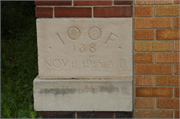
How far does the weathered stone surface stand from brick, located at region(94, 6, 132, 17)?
42mm

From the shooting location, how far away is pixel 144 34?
1.83 meters

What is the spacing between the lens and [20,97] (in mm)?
2828

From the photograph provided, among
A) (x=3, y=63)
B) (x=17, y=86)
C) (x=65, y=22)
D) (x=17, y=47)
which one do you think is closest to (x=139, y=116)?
(x=65, y=22)

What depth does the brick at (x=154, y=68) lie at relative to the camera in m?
1.85

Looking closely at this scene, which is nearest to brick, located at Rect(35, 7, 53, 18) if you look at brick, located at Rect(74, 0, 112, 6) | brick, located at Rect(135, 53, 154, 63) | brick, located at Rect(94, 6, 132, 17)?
brick, located at Rect(74, 0, 112, 6)

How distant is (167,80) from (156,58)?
249mm

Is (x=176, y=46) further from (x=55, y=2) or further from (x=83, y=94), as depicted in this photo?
(x=55, y=2)

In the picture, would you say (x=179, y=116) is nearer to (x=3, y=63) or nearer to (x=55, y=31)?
(x=55, y=31)

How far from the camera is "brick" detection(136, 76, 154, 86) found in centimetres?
188

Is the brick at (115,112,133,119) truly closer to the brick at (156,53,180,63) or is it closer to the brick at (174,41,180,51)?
the brick at (156,53,180,63)

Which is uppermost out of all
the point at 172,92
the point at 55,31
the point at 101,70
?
the point at 55,31

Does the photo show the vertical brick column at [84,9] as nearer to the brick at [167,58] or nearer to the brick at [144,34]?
the brick at [144,34]

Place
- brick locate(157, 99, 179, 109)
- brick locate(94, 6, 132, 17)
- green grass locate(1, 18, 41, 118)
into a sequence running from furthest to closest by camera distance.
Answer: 1. green grass locate(1, 18, 41, 118)
2. brick locate(157, 99, 179, 109)
3. brick locate(94, 6, 132, 17)

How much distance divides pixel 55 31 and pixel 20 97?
1.49 m
